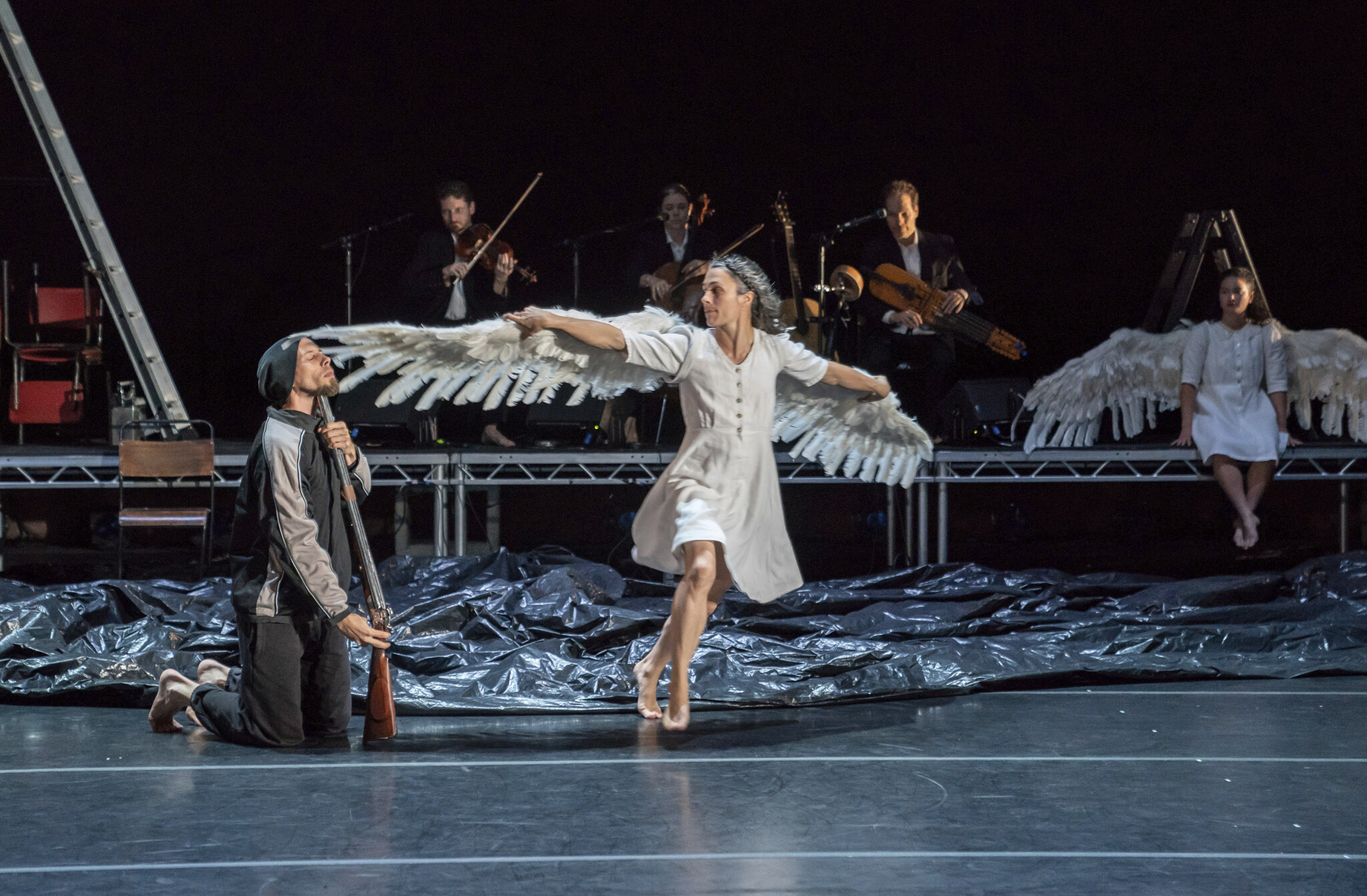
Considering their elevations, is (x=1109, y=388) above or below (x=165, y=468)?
above

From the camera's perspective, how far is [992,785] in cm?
347

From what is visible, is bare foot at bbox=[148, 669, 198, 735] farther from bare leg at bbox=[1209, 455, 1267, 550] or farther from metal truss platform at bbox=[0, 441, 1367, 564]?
bare leg at bbox=[1209, 455, 1267, 550]

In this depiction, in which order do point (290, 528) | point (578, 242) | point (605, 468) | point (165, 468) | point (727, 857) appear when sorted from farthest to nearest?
1. point (578, 242)
2. point (605, 468)
3. point (165, 468)
4. point (290, 528)
5. point (727, 857)

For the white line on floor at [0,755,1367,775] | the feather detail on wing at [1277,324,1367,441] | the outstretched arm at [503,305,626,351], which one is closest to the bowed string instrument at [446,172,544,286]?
the outstretched arm at [503,305,626,351]

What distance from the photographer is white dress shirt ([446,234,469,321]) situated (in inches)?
293

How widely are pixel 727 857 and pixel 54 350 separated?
6926mm

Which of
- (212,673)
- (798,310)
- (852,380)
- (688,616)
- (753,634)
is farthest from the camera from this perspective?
(798,310)

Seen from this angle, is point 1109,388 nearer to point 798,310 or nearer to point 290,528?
point 798,310

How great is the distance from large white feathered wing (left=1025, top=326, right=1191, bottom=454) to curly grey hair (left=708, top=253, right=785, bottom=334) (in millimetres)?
3126

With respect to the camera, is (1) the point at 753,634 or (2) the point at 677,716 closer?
(2) the point at 677,716

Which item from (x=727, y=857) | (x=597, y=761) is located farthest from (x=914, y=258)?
(x=727, y=857)

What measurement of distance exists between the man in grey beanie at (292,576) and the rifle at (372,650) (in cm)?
3

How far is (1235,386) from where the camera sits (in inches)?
278

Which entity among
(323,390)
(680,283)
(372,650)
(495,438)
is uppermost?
(680,283)
